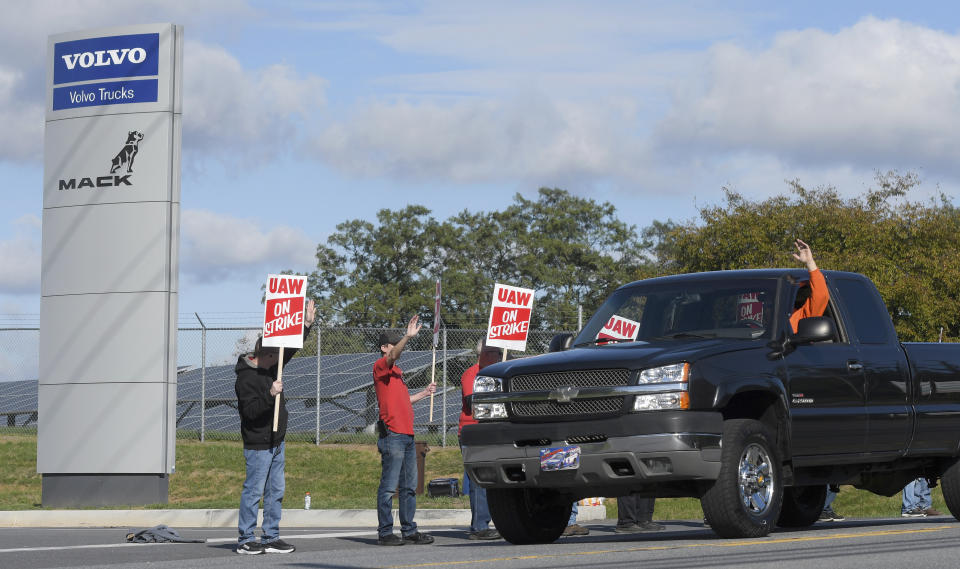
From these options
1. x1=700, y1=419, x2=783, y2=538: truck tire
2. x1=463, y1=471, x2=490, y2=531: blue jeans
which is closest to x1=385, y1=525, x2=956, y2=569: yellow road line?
x1=700, y1=419, x2=783, y2=538: truck tire

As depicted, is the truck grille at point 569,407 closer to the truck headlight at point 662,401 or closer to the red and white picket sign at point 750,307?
the truck headlight at point 662,401

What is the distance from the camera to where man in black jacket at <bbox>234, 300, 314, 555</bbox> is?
38.5 feet

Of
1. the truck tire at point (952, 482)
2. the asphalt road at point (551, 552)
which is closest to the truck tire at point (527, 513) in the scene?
the asphalt road at point (551, 552)

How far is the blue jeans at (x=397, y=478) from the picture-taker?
12391 mm

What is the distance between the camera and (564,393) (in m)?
10.4

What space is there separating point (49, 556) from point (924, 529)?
735 centimetres

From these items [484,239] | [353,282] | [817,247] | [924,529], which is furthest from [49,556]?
[484,239]

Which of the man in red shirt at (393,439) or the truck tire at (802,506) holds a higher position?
the man in red shirt at (393,439)

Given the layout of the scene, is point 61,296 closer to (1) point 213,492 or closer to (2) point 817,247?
(1) point 213,492

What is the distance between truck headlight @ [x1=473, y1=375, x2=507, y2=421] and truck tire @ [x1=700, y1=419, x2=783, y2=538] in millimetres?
1659

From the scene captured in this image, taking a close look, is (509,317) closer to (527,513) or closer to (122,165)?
(122,165)

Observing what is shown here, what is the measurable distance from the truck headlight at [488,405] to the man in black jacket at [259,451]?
1.68 meters

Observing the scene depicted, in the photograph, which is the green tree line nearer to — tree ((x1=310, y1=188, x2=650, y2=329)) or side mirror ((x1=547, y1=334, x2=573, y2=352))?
tree ((x1=310, y1=188, x2=650, y2=329))

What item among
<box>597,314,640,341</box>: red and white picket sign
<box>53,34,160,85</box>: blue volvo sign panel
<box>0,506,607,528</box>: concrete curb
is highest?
<box>53,34,160,85</box>: blue volvo sign panel
